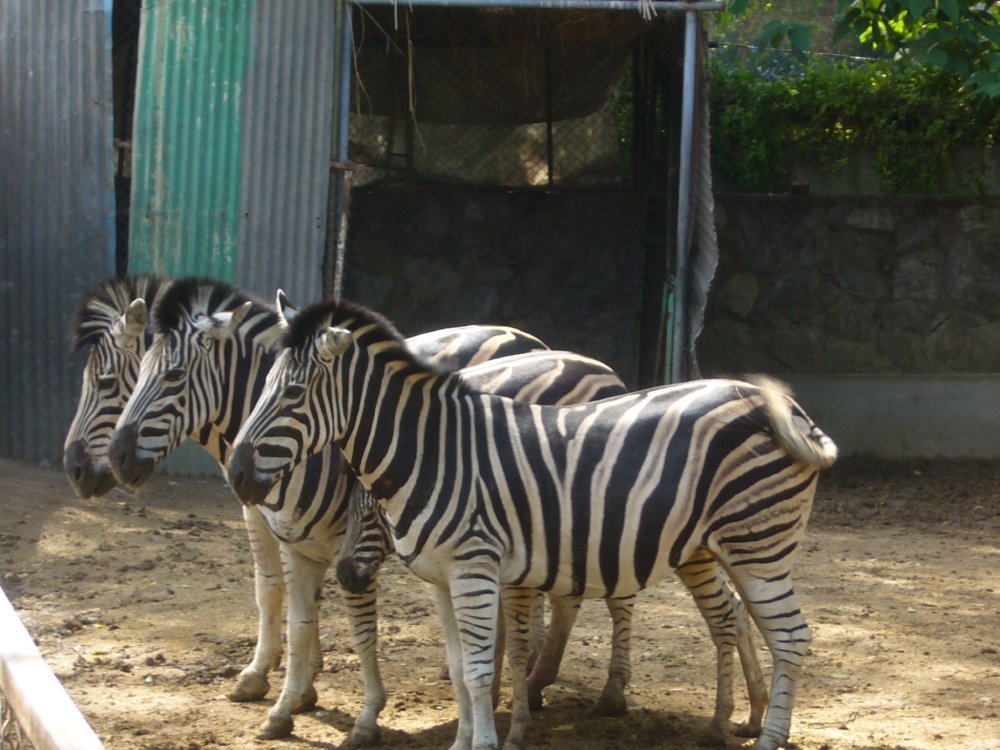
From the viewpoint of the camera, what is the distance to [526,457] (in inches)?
171

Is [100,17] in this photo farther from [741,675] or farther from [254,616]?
[741,675]

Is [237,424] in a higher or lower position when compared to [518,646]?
higher

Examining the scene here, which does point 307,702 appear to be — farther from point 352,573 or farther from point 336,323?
point 336,323

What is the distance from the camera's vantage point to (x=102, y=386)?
5.06m

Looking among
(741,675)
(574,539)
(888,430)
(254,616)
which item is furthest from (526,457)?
(888,430)

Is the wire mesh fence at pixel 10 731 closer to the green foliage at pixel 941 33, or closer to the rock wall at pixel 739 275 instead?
the green foliage at pixel 941 33

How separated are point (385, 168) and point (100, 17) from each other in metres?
3.30

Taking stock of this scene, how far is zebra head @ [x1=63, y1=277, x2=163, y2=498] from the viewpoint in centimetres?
497

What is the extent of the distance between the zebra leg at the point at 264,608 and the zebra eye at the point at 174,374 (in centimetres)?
80

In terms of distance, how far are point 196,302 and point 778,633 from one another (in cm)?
264

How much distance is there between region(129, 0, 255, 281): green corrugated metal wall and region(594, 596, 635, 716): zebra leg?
4559 mm

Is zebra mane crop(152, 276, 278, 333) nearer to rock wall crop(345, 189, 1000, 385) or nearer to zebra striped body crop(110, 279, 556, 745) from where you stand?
zebra striped body crop(110, 279, 556, 745)

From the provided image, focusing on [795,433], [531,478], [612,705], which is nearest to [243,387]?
[531,478]

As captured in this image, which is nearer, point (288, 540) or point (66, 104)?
point (288, 540)
